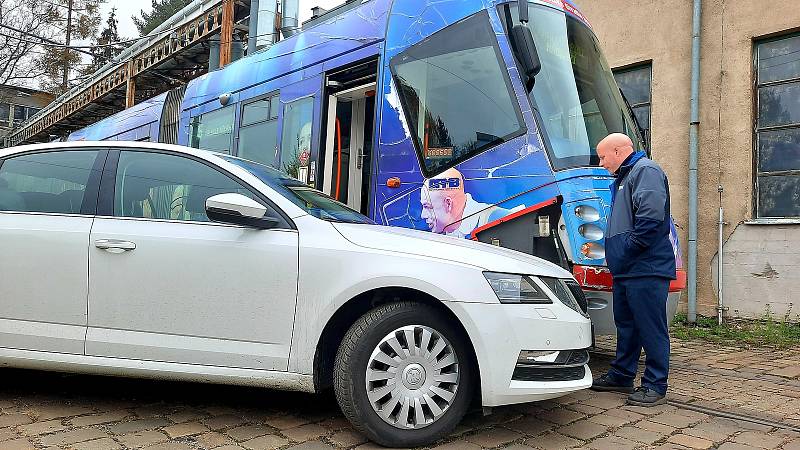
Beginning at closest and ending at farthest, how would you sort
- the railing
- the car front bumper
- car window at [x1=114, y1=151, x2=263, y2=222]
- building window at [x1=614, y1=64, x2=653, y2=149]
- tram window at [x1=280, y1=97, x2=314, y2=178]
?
the car front bumper, car window at [x1=114, y1=151, x2=263, y2=222], tram window at [x1=280, y1=97, x2=314, y2=178], building window at [x1=614, y1=64, x2=653, y2=149], the railing

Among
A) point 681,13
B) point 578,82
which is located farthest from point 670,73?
point 578,82

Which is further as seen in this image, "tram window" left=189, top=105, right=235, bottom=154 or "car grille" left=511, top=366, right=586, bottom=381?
"tram window" left=189, top=105, right=235, bottom=154

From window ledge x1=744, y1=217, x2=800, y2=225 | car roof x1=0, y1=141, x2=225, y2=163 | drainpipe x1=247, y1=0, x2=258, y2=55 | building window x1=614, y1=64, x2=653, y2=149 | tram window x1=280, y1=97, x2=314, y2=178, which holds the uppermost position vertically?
drainpipe x1=247, y1=0, x2=258, y2=55

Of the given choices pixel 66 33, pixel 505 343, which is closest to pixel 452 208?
pixel 505 343

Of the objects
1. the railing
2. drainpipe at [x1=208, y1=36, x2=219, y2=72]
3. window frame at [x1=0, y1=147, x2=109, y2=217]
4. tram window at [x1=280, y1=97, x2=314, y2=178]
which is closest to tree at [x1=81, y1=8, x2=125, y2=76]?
the railing

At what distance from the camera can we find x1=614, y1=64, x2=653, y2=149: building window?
8820 mm

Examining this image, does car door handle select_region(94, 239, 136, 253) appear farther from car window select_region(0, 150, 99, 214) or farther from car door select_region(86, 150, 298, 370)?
car window select_region(0, 150, 99, 214)

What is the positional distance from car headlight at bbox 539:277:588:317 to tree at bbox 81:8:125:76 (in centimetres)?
1643

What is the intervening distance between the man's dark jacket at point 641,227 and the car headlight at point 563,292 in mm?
840

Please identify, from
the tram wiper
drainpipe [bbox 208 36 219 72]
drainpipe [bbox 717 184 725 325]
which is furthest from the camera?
drainpipe [bbox 208 36 219 72]

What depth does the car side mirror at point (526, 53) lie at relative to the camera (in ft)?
14.8

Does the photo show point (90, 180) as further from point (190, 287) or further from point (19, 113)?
point (19, 113)

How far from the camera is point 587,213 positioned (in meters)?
4.30

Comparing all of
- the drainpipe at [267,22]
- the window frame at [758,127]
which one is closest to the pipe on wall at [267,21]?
the drainpipe at [267,22]
